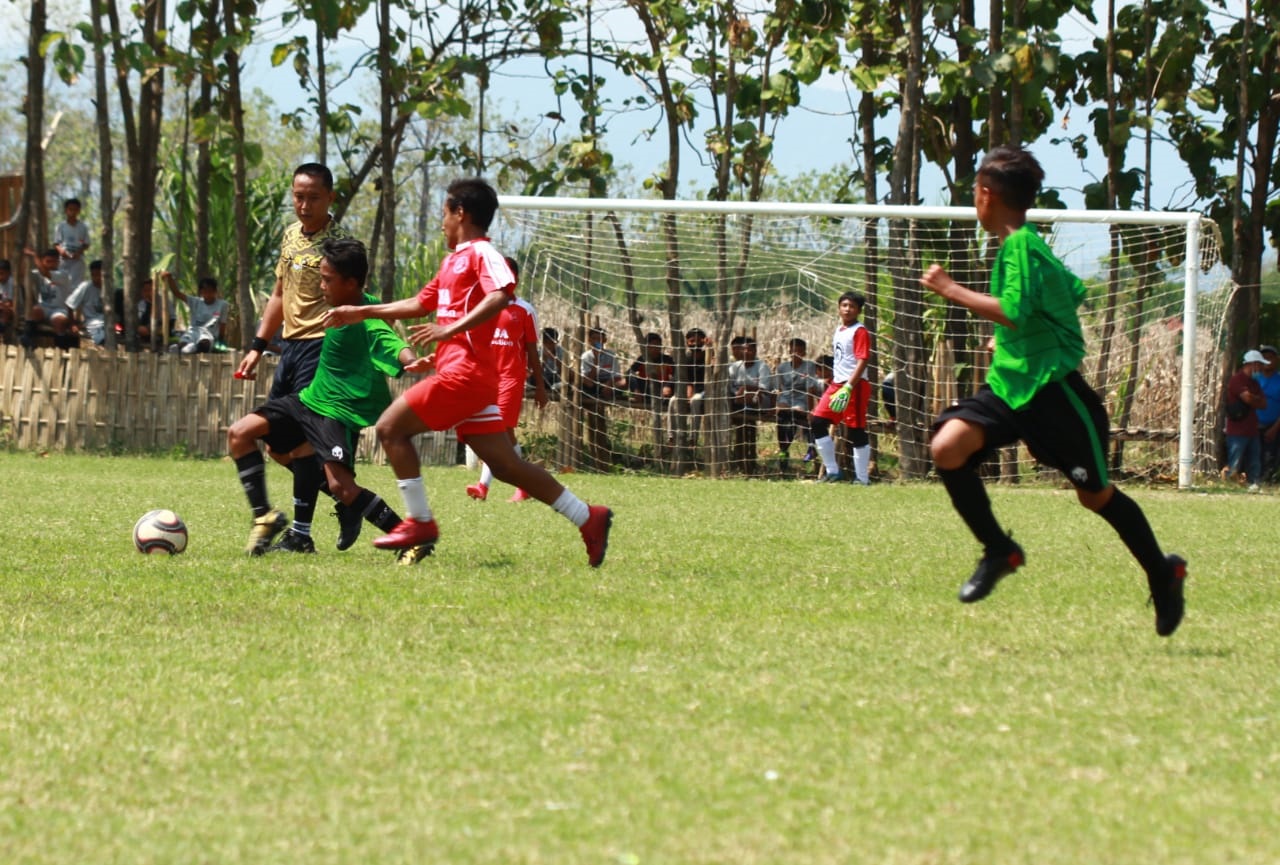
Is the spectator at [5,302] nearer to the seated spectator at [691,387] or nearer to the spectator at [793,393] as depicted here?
the seated spectator at [691,387]

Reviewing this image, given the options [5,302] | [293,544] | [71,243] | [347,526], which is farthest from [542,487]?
[5,302]

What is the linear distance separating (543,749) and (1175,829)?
1528 mm

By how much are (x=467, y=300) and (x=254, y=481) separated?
1.65 m

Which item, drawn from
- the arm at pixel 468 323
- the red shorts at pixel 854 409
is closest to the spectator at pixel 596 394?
the red shorts at pixel 854 409

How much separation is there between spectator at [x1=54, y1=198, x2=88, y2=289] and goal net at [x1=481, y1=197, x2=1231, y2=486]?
579 centimetres

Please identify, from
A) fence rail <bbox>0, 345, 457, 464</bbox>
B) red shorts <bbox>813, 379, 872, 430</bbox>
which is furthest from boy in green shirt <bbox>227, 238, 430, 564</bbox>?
fence rail <bbox>0, 345, 457, 464</bbox>

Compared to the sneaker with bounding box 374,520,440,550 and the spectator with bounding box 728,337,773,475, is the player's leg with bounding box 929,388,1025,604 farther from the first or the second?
the spectator with bounding box 728,337,773,475

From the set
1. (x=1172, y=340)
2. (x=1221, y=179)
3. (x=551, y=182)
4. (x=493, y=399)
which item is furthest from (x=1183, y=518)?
(x=551, y=182)

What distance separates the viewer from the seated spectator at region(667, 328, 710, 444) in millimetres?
17781

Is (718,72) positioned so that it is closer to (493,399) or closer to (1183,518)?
(1183,518)

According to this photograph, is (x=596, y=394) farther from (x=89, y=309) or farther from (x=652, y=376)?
(x=89, y=309)

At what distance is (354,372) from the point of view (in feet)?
27.1

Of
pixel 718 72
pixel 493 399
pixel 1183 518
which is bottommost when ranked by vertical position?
pixel 1183 518

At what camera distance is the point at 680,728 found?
14.4ft
